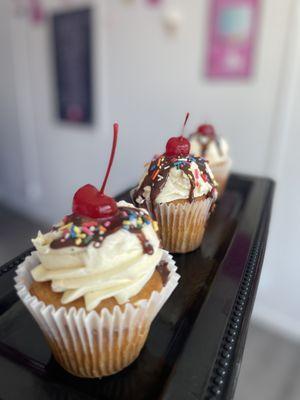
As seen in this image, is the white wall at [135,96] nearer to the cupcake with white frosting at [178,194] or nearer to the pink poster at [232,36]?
the pink poster at [232,36]

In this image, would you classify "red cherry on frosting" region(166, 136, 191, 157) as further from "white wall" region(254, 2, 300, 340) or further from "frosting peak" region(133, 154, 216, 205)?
"white wall" region(254, 2, 300, 340)

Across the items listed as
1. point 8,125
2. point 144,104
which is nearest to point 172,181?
point 144,104

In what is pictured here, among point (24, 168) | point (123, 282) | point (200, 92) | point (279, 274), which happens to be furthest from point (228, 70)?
point (24, 168)

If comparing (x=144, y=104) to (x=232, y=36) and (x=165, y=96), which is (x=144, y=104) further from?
(x=232, y=36)

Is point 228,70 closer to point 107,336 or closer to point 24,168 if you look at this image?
point 107,336

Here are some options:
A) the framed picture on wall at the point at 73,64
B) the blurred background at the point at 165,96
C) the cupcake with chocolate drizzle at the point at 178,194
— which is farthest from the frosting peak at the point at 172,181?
the framed picture on wall at the point at 73,64

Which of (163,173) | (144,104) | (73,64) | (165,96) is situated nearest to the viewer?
(163,173)
